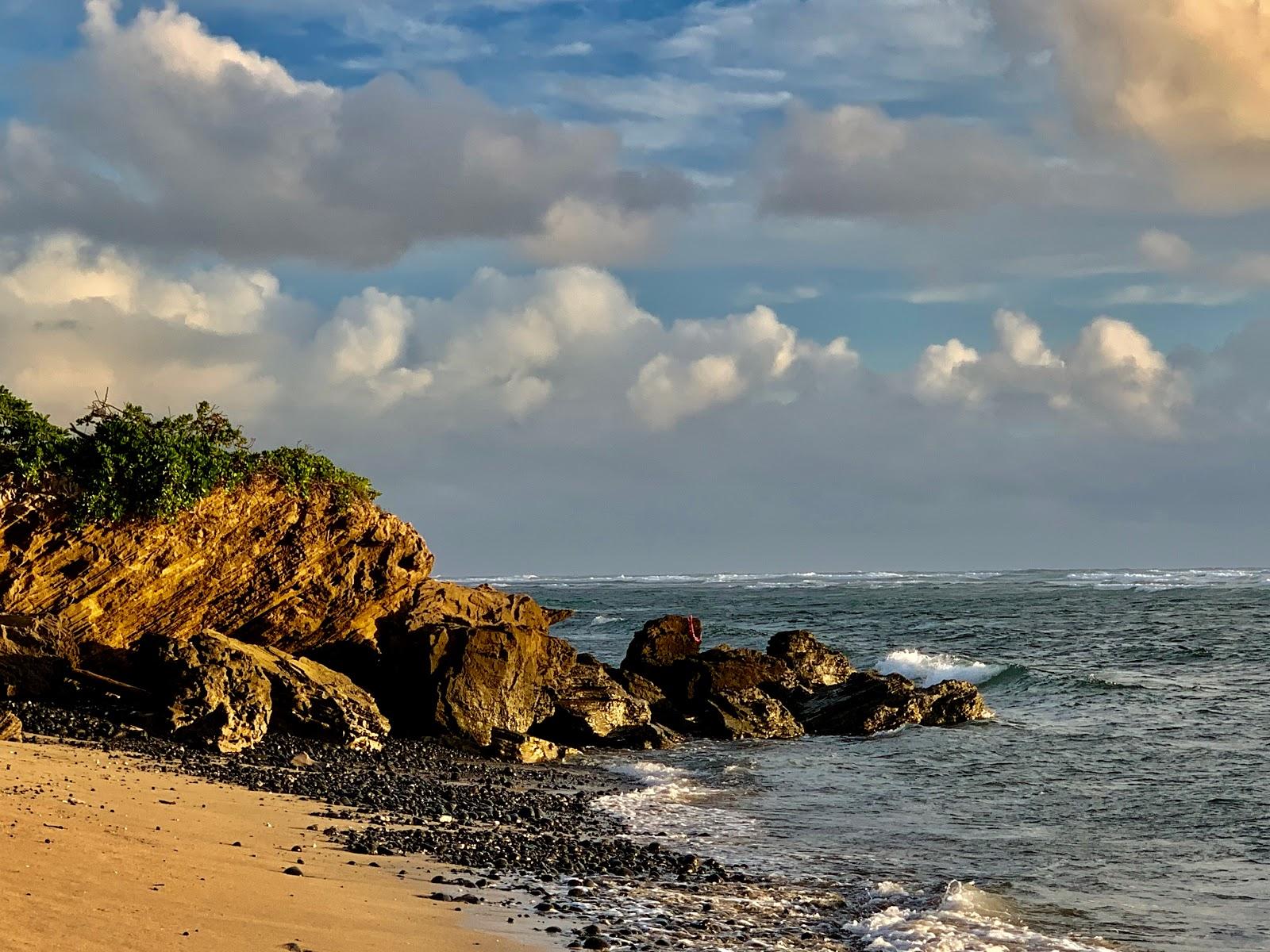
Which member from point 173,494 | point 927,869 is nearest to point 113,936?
Result: point 927,869

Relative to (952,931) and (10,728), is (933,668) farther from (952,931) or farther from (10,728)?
(10,728)

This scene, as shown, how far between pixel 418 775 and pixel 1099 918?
11400 millimetres

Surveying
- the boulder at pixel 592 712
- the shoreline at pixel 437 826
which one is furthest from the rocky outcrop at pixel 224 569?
the boulder at pixel 592 712

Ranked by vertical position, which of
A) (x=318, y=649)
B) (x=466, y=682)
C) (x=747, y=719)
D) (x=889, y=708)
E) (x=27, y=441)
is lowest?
(x=747, y=719)

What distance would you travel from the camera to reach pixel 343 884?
12.3 m

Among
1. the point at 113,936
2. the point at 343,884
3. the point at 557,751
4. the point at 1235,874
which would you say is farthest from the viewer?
the point at 557,751

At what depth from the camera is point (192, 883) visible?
11.3m

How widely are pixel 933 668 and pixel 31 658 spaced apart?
107ft

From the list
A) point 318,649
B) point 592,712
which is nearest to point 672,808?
point 592,712

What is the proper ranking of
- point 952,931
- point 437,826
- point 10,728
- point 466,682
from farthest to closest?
point 466,682, point 10,728, point 437,826, point 952,931

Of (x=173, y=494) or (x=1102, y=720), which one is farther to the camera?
(x=1102, y=720)

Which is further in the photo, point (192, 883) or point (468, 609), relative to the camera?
point (468, 609)

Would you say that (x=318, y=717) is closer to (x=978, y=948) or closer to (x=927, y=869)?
(x=927, y=869)

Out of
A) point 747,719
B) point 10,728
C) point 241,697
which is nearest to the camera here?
point 10,728
